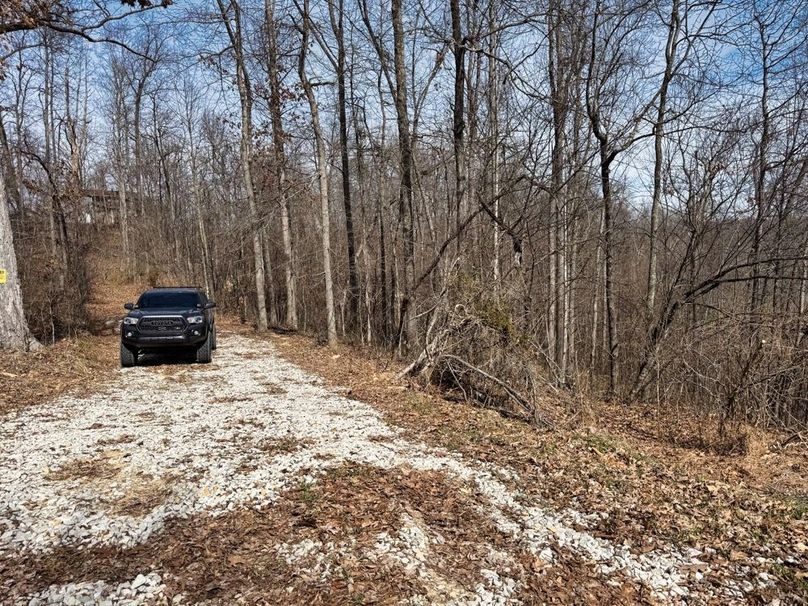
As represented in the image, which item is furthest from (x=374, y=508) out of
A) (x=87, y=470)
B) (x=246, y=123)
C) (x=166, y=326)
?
(x=246, y=123)

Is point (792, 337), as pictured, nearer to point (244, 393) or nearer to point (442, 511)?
point (442, 511)

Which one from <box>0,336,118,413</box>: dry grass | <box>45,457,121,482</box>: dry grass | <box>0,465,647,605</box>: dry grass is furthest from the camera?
<box>0,336,118,413</box>: dry grass

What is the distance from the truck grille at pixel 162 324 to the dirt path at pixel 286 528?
4.31m

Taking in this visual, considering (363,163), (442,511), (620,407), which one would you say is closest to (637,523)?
(442,511)

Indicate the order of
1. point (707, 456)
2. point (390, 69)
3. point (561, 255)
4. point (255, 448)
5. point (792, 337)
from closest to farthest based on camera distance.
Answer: point (255, 448) < point (707, 456) < point (792, 337) < point (390, 69) < point (561, 255)

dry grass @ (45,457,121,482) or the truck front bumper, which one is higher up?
the truck front bumper

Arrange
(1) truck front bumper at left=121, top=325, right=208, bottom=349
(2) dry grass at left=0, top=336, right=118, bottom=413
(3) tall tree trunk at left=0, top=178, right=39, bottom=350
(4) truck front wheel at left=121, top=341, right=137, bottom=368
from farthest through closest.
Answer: (4) truck front wheel at left=121, top=341, right=137, bottom=368 < (1) truck front bumper at left=121, top=325, right=208, bottom=349 < (3) tall tree trunk at left=0, top=178, right=39, bottom=350 < (2) dry grass at left=0, top=336, right=118, bottom=413

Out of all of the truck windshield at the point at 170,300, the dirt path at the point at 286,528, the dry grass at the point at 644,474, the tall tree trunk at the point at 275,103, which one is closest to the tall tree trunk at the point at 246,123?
the tall tree trunk at the point at 275,103

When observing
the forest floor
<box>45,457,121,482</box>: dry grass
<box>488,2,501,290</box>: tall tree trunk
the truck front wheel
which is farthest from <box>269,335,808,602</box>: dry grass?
the truck front wheel

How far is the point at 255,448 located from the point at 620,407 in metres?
8.47

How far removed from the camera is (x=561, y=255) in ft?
47.9

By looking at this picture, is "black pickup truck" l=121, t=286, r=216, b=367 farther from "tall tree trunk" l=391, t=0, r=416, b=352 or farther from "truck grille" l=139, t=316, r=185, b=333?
"tall tree trunk" l=391, t=0, r=416, b=352

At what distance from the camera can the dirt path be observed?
10.2 ft

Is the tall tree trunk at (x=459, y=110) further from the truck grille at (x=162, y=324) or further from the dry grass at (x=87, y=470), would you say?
the dry grass at (x=87, y=470)
